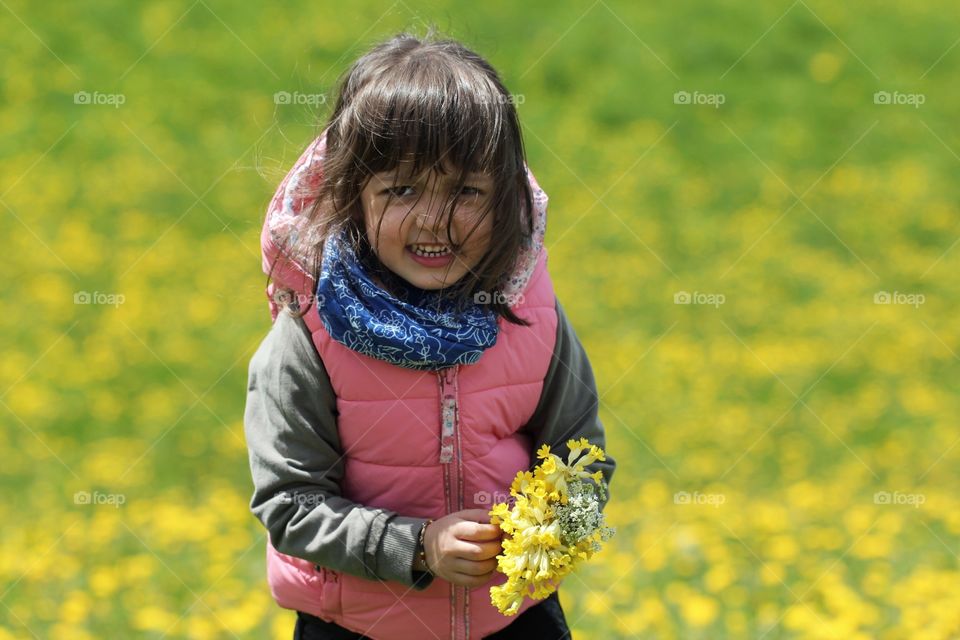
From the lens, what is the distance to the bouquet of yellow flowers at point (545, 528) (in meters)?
2.00

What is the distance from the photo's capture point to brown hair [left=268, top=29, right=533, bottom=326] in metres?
2.03

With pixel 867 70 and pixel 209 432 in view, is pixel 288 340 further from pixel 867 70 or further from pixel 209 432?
pixel 867 70

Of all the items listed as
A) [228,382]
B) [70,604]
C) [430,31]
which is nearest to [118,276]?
[228,382]

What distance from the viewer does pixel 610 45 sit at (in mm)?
7660

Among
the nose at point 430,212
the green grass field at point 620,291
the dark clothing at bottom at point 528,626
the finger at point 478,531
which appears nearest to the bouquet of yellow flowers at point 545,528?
the finger at point 478,531

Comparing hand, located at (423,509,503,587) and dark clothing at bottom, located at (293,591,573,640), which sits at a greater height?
hand, located at (423,509,503,587)

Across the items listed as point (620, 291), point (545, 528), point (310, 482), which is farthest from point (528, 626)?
point (620, 291)

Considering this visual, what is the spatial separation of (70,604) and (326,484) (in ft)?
6.19

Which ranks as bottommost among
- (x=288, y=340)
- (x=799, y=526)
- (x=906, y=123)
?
(x=799, y=526)

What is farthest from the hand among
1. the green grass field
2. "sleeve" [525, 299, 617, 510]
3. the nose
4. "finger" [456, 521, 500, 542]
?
the green grass field

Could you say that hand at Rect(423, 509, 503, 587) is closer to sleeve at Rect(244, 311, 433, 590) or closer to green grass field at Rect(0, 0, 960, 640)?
sleeve at Rect(244, 311, 433, 590)

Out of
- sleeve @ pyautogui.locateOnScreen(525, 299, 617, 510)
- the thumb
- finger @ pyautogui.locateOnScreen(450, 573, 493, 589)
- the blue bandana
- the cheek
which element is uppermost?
the cheek

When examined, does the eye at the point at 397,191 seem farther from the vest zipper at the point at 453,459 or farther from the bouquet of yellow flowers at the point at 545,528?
the bouquet of yellow flowers at the point at 545,528

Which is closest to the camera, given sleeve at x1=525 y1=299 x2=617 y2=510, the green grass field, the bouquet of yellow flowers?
the bouquet of yellow flowers
